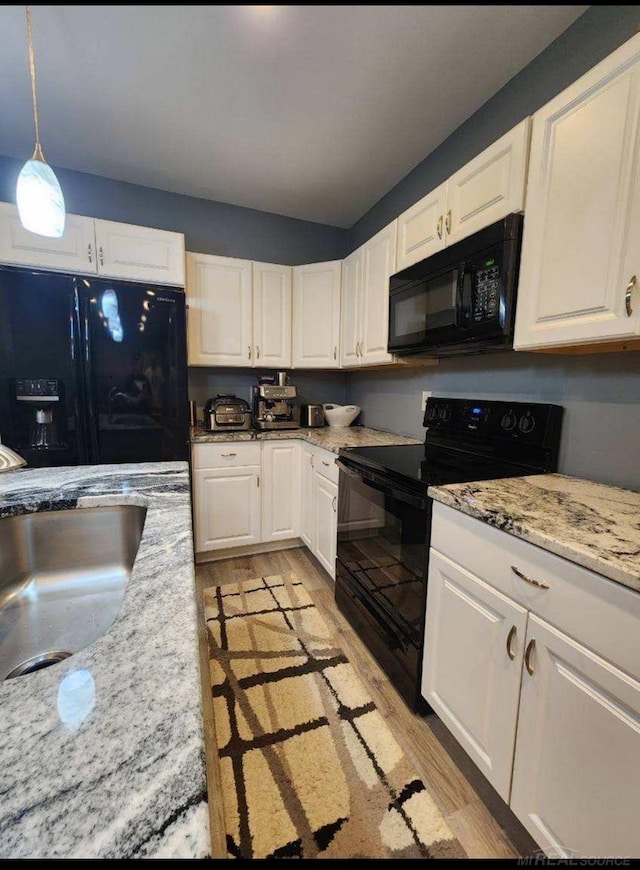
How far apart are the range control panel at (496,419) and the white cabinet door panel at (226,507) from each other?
129cm

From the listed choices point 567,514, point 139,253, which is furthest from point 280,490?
point 567,514

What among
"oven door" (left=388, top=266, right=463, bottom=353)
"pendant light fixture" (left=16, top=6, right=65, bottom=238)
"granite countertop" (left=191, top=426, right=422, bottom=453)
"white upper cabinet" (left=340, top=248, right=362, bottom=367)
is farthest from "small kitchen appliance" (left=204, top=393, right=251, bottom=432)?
"pendant light fixture" (left=16, top=6, right=65, bottom=238)

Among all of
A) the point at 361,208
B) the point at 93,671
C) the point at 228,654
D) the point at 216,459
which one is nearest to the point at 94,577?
the point at 93,671

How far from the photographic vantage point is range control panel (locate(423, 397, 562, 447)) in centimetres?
140

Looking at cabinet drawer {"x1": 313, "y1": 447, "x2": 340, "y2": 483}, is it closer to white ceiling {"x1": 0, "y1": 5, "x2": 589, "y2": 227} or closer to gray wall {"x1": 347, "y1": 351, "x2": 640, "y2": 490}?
gray wall {"x1": 347, "y1": 351, "x2": 640, "y2": 490}

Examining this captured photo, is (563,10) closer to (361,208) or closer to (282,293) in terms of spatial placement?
(361,208)

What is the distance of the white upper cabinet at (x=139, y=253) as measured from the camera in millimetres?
2092

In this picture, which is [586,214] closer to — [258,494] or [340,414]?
[340,414]

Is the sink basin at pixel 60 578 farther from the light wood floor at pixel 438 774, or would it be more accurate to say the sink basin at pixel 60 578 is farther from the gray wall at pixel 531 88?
the gray wall at pixel 531 88

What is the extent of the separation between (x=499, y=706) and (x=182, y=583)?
0.97 metres

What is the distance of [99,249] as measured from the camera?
81.7 inches

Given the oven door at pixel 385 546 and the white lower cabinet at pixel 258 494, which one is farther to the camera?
the white lower cabinet at pixel 258 494

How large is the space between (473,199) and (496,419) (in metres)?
0.92

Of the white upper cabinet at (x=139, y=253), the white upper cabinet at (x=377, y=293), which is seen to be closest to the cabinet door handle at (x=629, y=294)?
the white upper cabinet at (x=377, y=293)
